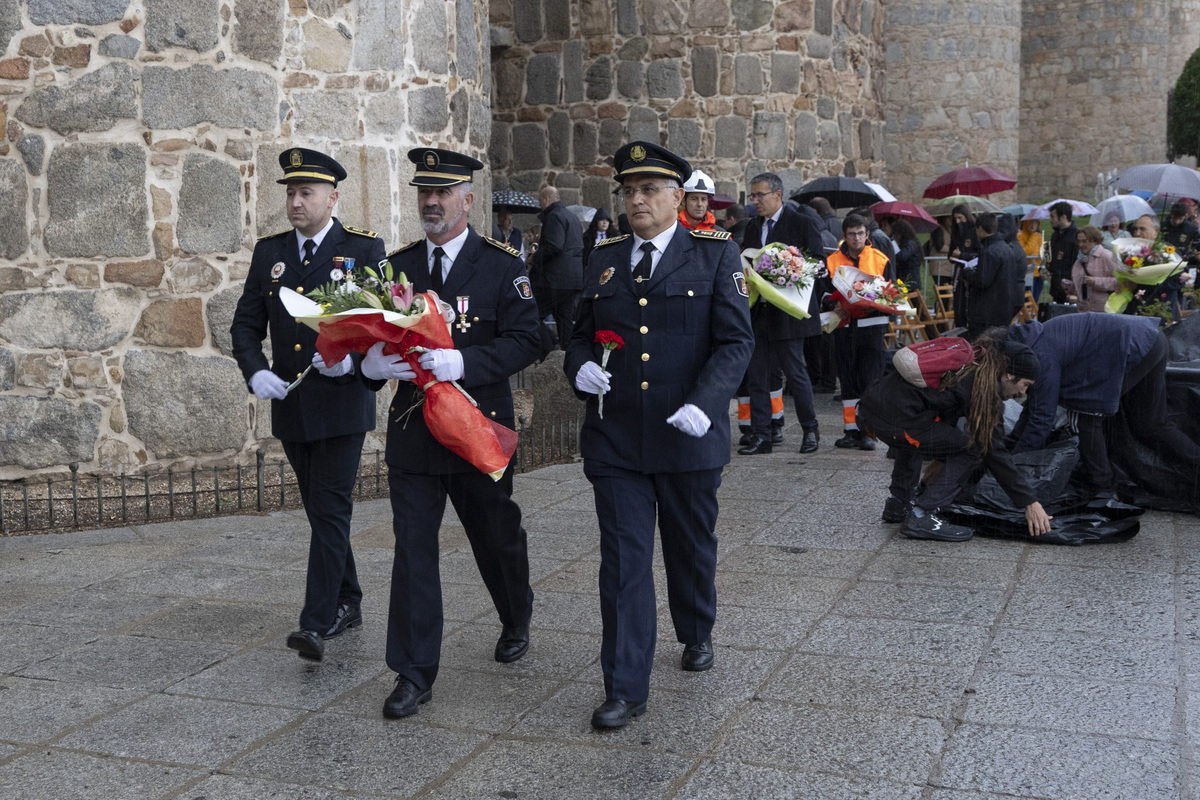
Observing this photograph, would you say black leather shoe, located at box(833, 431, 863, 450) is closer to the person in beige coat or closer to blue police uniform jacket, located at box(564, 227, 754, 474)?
the person in beige coat

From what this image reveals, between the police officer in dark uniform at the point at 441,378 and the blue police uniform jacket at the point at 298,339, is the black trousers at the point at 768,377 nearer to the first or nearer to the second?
the blue police uniform jacket at the point at 298,339

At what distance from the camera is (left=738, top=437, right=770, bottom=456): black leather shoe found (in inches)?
356

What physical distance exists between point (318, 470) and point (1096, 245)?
349 inches

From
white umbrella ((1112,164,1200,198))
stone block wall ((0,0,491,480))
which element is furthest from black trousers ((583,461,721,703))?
white umbrella ((1112,164,1200,198))

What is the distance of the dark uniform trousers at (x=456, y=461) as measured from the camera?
4.30 m

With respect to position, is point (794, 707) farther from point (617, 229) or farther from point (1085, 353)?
point (617, 229)

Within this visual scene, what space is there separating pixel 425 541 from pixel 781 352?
513 cm

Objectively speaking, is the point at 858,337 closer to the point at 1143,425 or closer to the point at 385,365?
the point at 1143,425

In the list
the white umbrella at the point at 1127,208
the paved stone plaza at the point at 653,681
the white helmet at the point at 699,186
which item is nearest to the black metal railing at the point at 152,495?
the paved stone plaza at the point at 653,681

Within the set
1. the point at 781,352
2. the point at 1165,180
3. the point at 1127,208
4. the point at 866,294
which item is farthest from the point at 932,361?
the point at 1165,180

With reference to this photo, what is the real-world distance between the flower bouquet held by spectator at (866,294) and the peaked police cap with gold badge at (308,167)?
4914mm

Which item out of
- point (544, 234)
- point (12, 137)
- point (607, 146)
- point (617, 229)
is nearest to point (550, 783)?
point (12, 137)

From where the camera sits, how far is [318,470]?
4.82 m

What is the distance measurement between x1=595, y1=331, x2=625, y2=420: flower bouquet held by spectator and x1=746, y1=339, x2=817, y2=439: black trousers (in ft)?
15.4
